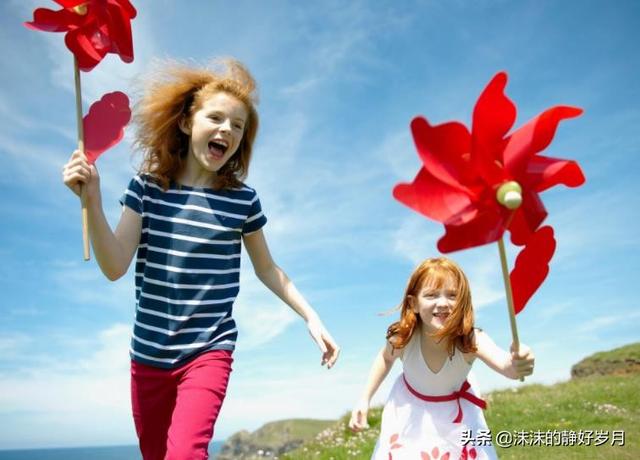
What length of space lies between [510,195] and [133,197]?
2.06 meters

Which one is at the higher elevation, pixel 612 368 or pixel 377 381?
pixel 612 368

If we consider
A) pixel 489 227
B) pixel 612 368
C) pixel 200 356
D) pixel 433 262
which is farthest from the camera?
pixel 612 368

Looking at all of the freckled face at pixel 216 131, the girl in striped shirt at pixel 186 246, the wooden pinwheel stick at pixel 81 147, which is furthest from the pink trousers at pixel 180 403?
the freckled face at pixel 216 131

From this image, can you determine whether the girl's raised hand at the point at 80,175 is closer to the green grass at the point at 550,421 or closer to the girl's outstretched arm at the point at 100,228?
the girl's outstretched arm at the point at 100,228

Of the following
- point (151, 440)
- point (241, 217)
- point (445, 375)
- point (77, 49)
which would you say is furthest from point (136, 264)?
point (445, 375)

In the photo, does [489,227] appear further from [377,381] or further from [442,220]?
[377,381]

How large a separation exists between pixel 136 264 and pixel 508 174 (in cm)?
211

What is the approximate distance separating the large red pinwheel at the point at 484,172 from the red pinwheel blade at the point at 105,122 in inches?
64.4

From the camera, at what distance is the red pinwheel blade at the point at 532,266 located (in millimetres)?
2559

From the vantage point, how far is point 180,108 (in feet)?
12.2

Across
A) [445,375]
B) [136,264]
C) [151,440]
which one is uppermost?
[136,264]

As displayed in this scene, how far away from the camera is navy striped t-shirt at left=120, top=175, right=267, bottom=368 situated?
3166 millimetres

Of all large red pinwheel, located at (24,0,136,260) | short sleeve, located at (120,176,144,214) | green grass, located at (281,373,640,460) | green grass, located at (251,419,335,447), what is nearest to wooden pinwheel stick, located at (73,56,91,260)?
large red pinwheel, located at (24,0,136,260)

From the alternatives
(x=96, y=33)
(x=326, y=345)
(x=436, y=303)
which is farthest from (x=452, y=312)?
(x=96, y=33)
